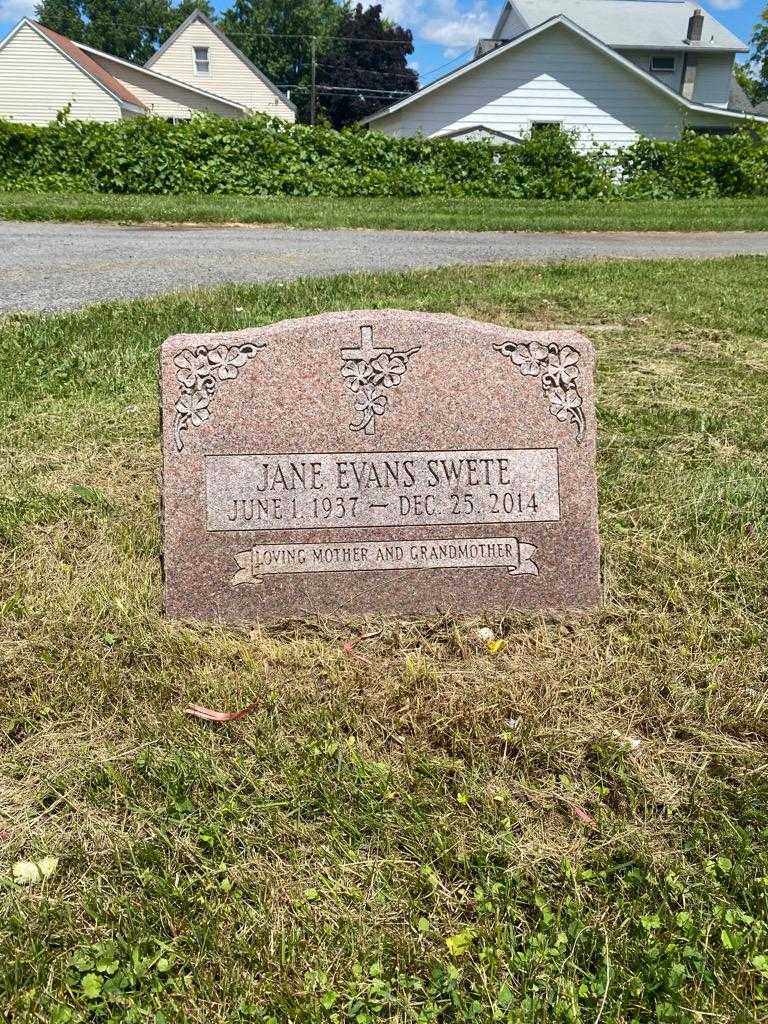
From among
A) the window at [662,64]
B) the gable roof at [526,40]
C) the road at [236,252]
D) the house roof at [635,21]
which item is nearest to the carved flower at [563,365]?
the road at [236,252]

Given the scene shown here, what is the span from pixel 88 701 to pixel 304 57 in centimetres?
7896

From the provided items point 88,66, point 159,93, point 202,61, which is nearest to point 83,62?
point 88,66

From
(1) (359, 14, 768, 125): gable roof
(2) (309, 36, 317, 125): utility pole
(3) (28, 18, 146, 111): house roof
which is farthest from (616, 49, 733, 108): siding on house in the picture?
(2) (309, 36, 317, 125): utility pole

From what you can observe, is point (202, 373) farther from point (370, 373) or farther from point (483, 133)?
point (483, 133)

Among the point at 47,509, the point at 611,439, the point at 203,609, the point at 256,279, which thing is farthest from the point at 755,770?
the point at 256,279

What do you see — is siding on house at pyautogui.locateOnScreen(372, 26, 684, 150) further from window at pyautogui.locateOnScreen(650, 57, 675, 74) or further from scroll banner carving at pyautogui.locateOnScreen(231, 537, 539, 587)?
scroll banner carving at pyautogui.locateOnScreen(231, 537, 539, 587)

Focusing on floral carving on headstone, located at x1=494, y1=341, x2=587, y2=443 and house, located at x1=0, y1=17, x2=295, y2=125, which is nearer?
floral carving on headstone, located at x1=494, y1=341, x2=587, y2=443

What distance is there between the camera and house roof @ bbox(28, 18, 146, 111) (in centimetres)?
3497

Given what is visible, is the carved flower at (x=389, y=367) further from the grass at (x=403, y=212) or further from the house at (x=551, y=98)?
the house at (x=551, y=98)

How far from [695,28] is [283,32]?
159ft

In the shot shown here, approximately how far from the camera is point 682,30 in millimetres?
34625

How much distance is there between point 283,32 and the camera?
70.7m

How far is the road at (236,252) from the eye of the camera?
309 inches

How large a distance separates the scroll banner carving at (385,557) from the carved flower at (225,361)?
597 millimetres
